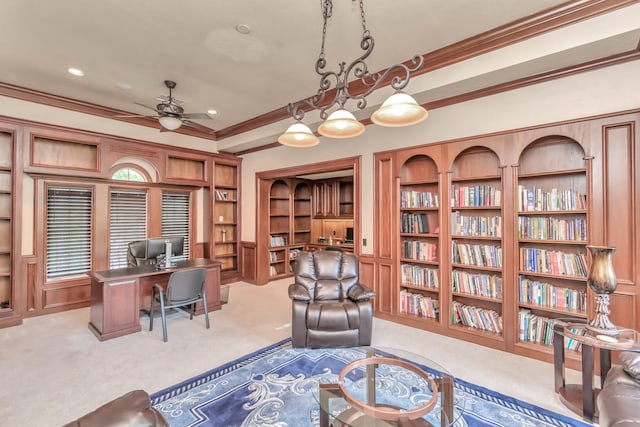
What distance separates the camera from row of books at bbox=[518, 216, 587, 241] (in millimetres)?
2805

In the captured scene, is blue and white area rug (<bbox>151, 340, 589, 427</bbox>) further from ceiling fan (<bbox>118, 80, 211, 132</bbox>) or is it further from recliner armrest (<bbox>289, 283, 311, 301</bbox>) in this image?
ceiling fan (<bbox>118, 80, 211, 132</bbox>)

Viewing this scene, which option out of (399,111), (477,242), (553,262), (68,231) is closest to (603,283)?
(553,262)

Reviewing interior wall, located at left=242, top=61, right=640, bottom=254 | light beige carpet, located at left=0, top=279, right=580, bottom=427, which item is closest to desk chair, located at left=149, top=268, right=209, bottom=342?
light beige carpet, located at left=0, top=279, right=580, bottom=427

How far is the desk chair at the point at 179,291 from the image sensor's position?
3.36 metres

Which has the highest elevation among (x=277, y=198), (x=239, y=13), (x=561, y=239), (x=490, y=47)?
(x=239, y=13)

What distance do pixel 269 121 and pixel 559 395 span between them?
4750 millimetres

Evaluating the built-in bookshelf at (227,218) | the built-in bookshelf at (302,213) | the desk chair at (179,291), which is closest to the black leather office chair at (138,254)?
the desk chair at (179,291)

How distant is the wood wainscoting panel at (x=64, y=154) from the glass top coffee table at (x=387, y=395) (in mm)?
4728

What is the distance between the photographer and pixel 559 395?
7.49 feet

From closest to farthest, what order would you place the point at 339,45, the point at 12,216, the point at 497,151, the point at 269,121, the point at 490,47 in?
the point at 490,47 → the point at 339,45 → the point at 497,151 → the point at 12,216 → the point at 269,121

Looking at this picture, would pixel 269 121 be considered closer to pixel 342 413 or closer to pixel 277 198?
pixel 277 198

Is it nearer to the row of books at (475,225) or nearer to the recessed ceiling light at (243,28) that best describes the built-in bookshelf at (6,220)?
the recessed ceiling light at (243,28)

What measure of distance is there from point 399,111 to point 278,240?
16.5 feet

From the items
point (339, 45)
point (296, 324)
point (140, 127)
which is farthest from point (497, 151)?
point (140, 127)
